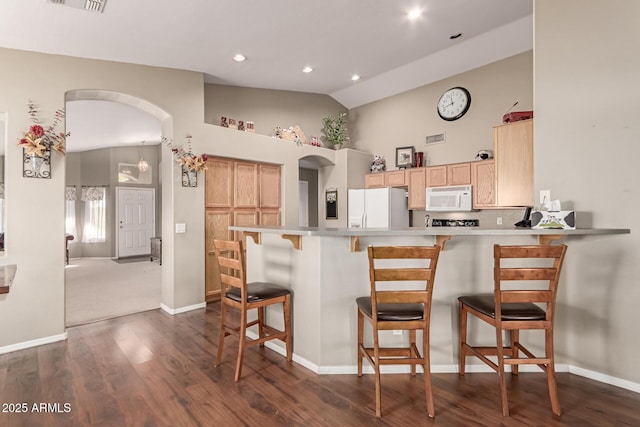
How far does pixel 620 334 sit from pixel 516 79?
3779 mm

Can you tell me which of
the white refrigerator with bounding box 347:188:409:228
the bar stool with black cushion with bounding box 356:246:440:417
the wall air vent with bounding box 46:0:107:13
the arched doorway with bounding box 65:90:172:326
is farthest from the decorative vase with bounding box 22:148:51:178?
the white refrigerator with bounding box 347:188:409:228

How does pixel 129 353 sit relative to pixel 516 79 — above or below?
below

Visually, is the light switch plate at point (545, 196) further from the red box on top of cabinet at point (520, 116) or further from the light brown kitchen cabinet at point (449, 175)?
the light brown kitchen cabinet at point (449, 175)

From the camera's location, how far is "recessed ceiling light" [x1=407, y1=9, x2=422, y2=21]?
3.53 m

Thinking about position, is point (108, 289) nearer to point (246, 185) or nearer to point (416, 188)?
point (246, 185)

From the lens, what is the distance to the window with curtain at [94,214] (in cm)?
888

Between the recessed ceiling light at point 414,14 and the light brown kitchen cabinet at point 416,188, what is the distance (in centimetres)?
244

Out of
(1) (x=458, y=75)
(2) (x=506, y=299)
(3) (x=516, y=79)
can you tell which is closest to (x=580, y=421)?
(2) (x=506, y=299)

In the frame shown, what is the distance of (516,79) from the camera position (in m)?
4.75

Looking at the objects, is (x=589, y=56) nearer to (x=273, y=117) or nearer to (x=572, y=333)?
(x=572, y=333)

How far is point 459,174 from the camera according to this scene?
5.05m

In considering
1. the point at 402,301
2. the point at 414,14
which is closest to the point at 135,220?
the point at 414,14

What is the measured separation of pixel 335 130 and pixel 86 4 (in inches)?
172

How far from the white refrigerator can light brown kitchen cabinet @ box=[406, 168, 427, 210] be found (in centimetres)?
17
